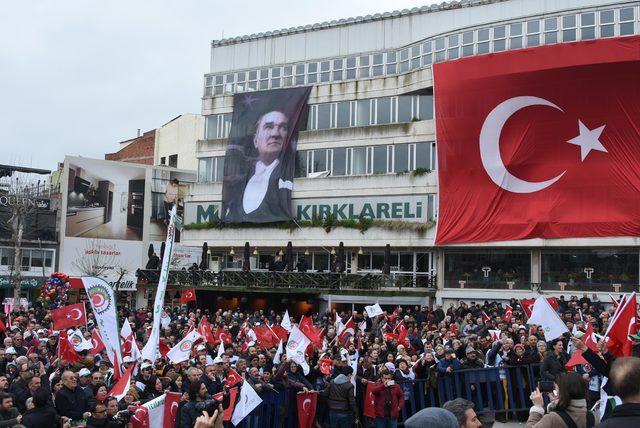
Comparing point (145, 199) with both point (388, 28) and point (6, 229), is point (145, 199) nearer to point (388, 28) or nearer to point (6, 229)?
point (6, 229)

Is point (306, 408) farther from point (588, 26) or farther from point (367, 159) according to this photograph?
point (367, 159)

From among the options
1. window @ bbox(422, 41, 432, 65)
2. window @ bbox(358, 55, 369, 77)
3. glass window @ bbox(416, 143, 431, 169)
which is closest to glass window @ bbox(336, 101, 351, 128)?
window @ bbox(358, 55, 369, 77)

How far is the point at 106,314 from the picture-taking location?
1714cm

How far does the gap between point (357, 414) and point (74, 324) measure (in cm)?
815

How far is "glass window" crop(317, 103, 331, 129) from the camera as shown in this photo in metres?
47.7

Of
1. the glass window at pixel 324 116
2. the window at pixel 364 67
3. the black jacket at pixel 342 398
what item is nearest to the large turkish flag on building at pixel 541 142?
the window at pixel 364 67

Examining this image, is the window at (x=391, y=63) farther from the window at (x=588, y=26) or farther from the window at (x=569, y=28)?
the window at (x=588, y=26)

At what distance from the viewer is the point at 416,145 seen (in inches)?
1752

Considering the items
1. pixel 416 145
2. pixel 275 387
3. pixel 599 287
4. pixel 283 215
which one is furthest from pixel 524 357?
pixel 283 215

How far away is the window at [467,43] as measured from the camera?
140 feet

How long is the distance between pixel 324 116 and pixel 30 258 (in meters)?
28.6

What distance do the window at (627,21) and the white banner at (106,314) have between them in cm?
2995

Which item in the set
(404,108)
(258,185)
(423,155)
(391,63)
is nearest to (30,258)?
(258,185)

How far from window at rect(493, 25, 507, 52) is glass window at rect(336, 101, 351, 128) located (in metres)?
9.08
